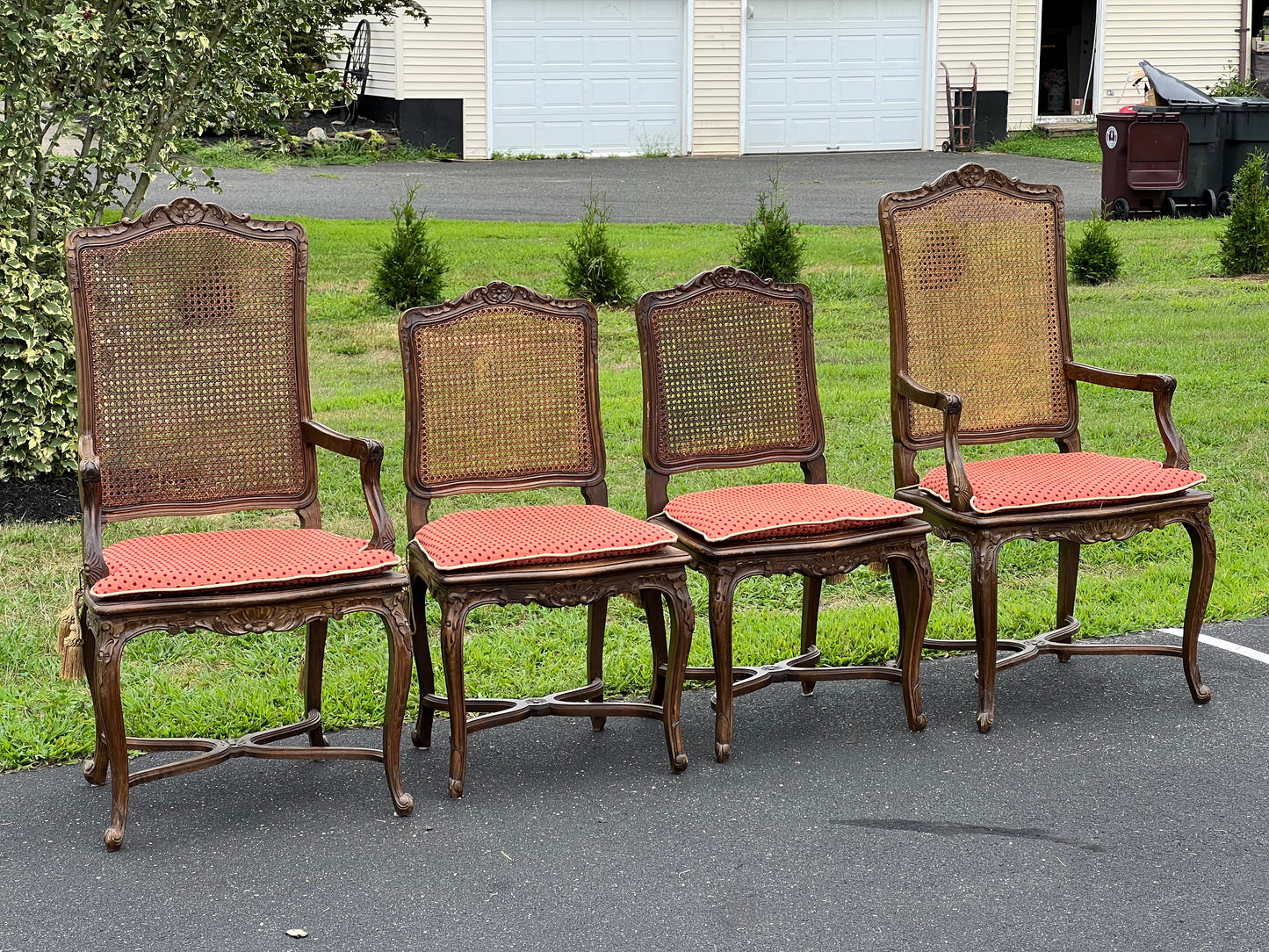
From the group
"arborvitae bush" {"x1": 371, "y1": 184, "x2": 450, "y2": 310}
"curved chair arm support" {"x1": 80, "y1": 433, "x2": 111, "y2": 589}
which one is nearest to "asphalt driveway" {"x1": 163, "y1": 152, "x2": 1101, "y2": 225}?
"arborvitae bush" {"x1": 371, "y1": 184, "x2": 450, "y2": 310}

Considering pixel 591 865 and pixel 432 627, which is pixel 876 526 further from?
pixel 432 627

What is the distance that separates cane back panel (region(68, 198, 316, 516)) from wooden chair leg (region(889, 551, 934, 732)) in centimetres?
176

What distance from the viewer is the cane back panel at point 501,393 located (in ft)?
14.6

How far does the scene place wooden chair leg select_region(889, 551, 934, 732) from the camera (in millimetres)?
4418

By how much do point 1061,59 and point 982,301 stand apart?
23242mm

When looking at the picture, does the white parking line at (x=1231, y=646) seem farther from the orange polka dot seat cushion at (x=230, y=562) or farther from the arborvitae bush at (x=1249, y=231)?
the arborvitae bush at (x=1249, y=231)

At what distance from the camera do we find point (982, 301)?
5.13 metres

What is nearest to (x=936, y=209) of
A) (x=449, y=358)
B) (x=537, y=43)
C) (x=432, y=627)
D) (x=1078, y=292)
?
(x=449, y=358)

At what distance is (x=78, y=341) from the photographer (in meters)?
4.13

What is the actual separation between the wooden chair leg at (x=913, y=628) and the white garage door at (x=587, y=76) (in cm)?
1877

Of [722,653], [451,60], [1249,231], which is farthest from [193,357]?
[451,60]

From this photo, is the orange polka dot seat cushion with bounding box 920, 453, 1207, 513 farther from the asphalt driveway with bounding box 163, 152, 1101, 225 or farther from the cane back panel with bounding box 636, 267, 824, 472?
the asphalt driveway with bounding box 163, 152, 1101, 225

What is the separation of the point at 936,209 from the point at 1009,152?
1932 cm

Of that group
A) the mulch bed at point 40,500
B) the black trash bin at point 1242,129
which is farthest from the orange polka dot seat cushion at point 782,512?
the black trash bin at point 1242,129
